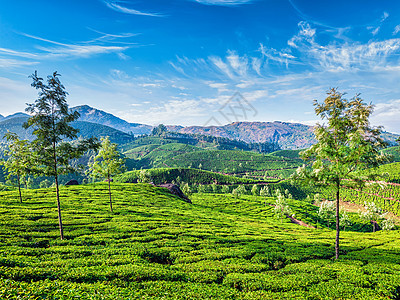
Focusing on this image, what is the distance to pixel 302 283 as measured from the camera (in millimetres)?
13734

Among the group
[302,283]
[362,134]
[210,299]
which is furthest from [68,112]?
[362,134]

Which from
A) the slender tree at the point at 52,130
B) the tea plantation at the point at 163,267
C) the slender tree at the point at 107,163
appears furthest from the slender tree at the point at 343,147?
the slender tree at the point at 107,163

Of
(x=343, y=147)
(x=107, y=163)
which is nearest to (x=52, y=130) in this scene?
(x=107, y=163)

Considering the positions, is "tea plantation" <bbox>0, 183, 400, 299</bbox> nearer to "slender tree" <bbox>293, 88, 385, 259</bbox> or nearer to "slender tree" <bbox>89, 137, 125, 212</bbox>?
"slender tree" <bbox>293, 88, 385, 259</bbox>

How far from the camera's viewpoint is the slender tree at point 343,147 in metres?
16.8

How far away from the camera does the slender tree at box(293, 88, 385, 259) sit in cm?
1677

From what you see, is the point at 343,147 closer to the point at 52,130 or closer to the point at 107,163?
the point at 52,130

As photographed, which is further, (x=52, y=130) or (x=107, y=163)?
(x=107, y=163)

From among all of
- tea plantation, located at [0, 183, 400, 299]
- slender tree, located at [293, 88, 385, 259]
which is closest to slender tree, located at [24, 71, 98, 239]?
tea plantation, located at [0, 183, 400, 299]

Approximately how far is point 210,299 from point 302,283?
312 inches

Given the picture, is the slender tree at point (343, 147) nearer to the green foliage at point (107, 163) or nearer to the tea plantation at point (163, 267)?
the tea plantation at point (163, 267)

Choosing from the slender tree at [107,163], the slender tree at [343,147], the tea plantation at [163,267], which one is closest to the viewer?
the tea plantation at [163,267]

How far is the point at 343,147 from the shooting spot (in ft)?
54.8

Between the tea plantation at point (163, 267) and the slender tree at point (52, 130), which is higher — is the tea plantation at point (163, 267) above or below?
below
